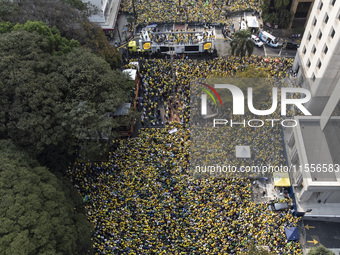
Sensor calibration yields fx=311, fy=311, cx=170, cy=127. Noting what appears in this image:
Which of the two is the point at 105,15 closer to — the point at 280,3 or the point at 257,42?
the point at 257,42

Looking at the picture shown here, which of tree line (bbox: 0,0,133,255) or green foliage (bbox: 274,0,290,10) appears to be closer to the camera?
tree line (bbox: 0,0,133,255)

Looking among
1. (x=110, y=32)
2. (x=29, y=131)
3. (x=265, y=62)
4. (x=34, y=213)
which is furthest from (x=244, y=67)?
(x=34, y=213)

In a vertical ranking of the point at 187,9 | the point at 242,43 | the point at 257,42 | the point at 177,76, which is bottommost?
the point at 177,76

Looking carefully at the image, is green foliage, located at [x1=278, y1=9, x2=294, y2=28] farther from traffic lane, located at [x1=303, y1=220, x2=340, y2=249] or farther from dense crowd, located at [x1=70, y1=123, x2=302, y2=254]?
traffic lane, located at [x1=303, y1=220, x2=340, y2=249]

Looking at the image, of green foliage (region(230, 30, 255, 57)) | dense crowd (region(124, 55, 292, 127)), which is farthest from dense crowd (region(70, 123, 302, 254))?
green foliage (region(230, 30, 255, 57))

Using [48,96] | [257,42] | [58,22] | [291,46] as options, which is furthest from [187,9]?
[48,96]
